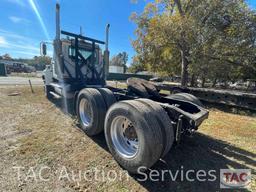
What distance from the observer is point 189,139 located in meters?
4.23

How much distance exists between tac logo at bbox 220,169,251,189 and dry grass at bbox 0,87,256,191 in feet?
0.43

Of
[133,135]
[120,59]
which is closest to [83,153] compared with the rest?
[133,135]

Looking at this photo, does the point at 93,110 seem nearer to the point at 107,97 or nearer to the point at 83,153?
the point at 107,97

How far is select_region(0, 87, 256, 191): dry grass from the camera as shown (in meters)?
2.44

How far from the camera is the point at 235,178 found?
9.23 feet

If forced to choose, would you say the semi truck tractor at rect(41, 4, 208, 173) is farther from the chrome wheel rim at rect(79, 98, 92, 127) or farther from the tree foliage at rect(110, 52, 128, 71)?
the tree foliage at rect(110, 52, 128, 71)

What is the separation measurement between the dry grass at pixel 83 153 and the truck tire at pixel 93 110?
0.25m

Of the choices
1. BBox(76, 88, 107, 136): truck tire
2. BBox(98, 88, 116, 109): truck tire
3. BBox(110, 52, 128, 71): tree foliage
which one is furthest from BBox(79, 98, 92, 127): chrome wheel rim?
BBox(110, 52, 128, 71): tree foliage

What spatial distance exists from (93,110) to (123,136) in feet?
3.32

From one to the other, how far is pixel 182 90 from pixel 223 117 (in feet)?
7.46

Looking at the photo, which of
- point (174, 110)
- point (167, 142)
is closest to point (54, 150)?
point (167, 142)

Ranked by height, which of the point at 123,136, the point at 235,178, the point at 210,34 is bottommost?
the point at 235,178

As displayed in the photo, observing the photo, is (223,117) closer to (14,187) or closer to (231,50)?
(14,187)

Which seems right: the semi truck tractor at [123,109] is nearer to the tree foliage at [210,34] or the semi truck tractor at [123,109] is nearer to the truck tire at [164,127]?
the truck tire at [164,127]
